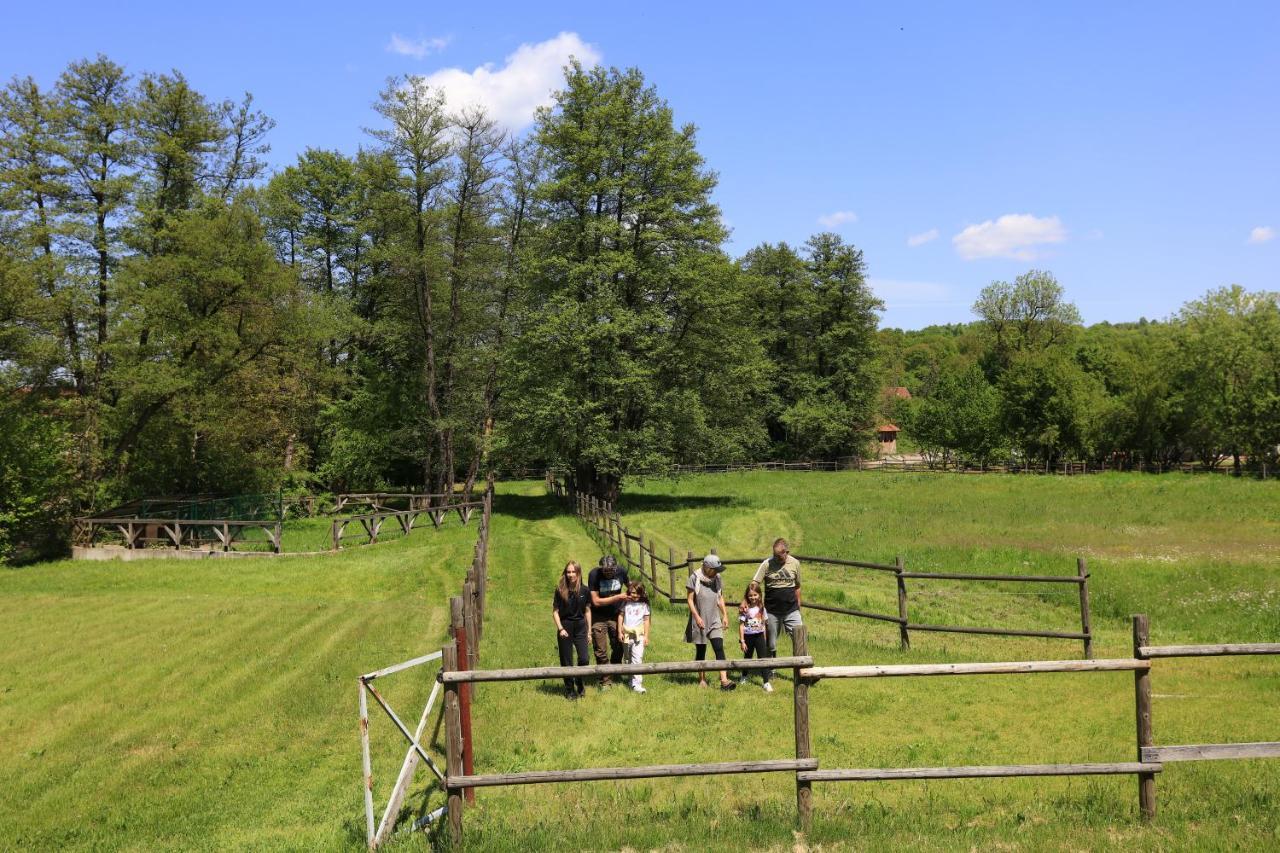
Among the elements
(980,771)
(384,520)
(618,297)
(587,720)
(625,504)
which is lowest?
(587,720)

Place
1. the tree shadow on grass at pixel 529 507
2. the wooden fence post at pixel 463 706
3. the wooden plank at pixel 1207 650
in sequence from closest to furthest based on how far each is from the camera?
the wooden plank at pixel 1207 650 → the wooden fence post at pixel 463 706 → the tree shadow on grass at pixel 529 507

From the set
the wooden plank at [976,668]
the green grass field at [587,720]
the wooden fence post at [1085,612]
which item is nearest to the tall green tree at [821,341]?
the green grass field at [587,720]

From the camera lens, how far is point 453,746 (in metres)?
6.50

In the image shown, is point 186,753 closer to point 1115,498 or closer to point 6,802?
point 6,802

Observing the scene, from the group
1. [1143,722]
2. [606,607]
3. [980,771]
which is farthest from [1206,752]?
[606,607]

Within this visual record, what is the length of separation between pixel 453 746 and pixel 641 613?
189 inches

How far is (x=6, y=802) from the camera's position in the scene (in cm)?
786

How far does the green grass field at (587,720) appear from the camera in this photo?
21.4 feet

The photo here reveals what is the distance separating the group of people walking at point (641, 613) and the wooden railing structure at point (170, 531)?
1848 cm

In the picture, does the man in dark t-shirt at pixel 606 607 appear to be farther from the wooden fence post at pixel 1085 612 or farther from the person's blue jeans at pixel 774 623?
the wooden fence post at pixel 1085 612

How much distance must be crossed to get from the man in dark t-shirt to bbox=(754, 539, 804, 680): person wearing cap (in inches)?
72.5

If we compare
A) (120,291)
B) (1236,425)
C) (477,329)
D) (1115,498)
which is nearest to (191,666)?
(120,291)

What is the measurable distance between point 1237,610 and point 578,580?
46.6 ft

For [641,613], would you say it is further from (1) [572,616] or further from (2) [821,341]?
(2) [821,341]
